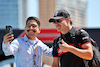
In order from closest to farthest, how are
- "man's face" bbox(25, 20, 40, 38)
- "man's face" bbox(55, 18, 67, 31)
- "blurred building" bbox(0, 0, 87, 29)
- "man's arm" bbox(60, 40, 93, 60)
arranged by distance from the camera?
"man's arm" bbox(60, 40, 93, 60) → "man's face" bbox(55, 18, 67, 31) → "man's face" bbox(25, 20, 40, 38) → "blurred building" bbox(0, 0, 87, 29)

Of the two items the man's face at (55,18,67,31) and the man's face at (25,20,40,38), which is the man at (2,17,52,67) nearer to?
the man's face at (25,20,40,38)

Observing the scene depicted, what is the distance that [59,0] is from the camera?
136875 mm

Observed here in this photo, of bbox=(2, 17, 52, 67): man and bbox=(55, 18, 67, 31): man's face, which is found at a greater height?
bbox=(55, 18, 67, 31): man's face

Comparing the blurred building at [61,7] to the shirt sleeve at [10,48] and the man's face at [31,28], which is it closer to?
the man's face at [31,28]

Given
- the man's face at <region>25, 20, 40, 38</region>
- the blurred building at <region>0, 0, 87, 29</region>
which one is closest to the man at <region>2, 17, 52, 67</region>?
the man's face at <region>25, 20, 40, 38</region>

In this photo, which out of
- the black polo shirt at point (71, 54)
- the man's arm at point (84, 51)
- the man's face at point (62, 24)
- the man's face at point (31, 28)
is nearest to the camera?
the man's arm at point (84, 51)

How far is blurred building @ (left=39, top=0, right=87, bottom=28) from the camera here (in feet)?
452

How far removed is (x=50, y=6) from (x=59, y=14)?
13989 cm

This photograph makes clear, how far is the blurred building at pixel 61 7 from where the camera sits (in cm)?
13788

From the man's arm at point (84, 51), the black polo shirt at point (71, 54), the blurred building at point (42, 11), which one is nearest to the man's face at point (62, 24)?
the black polo shirt at point (71, 54)

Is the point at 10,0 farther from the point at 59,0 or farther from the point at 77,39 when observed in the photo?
the point at 77,39

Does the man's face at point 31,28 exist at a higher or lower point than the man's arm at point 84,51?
higher

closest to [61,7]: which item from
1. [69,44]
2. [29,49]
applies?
[29,49]

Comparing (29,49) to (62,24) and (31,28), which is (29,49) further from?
(62,24)
